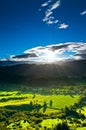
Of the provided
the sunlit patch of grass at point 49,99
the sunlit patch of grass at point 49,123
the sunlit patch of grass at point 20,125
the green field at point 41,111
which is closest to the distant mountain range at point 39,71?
the green field at point 41,111

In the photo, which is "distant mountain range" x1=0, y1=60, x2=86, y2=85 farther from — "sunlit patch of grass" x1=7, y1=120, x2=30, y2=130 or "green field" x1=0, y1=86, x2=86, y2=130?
"sunlit patch of grass" x1=7, y1=120, x2=30, y2=130

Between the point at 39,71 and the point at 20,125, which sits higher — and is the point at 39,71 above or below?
above

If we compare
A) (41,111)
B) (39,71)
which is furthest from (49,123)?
(39,71)

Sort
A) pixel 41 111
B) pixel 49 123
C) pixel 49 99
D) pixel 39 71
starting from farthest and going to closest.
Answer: pixel 41 111, pixel 49 99, pixel 49 123, pixel 39 71

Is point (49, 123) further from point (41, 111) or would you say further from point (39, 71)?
point (39, 71)

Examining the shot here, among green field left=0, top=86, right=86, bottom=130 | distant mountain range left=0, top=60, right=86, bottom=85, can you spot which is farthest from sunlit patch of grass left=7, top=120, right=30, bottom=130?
distant mountain range left=0, top=60, right=86, bottom=85

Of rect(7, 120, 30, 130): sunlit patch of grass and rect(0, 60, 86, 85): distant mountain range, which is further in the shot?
rect(7, 120, 30, 130): sunlit patch of grass

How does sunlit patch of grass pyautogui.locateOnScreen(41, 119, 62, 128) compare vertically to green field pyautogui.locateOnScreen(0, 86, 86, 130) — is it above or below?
below

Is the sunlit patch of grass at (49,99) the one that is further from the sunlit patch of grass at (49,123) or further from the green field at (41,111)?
the sunlit patch of grass at (49,123)
